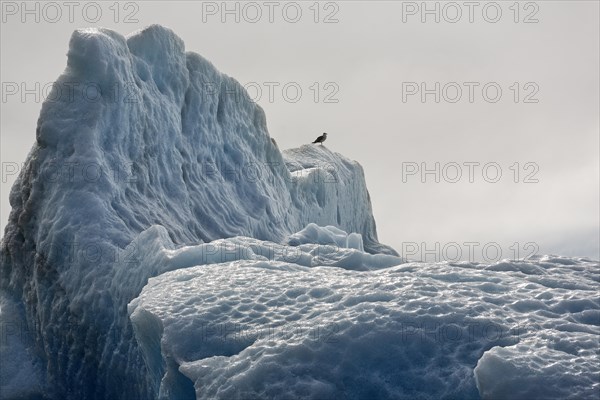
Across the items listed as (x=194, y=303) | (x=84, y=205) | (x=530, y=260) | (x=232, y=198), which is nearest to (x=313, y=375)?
(x=194, y=303)

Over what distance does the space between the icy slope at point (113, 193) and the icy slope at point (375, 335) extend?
4.78ft

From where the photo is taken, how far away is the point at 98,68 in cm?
918

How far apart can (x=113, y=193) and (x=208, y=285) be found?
3005 millimetres

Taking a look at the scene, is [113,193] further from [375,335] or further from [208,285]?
[375,335]

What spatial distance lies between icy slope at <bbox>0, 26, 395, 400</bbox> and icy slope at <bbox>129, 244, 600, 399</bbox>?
1.46 meters

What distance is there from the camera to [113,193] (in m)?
8.65

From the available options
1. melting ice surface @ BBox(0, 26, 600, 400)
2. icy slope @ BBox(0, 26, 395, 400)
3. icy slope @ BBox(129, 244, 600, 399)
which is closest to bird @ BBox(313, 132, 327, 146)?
melting ice surface @ BBox(0, 26, 600, 400)

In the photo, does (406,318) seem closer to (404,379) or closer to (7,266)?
(404,379)

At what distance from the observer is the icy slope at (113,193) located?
7.80 m

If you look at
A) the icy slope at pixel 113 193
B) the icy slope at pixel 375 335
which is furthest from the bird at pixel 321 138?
the icy slope at pixel 375 335

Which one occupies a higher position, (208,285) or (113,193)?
(113,193)

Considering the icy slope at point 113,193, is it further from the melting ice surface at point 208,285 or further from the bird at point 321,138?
the bird at point 321,138

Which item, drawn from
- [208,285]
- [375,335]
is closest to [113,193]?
[208,285]

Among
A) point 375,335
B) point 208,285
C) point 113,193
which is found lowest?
point 375,335
